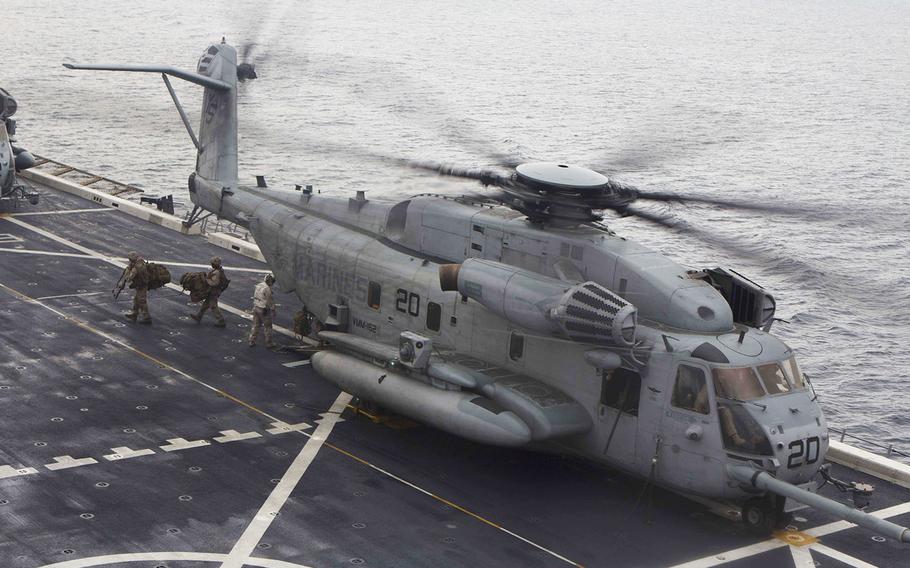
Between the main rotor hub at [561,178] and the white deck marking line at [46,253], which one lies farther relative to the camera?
the white deck marking line at [46,253]

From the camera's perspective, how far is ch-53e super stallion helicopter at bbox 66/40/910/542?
1939 centimetres

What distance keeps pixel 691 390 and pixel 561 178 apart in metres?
4.40

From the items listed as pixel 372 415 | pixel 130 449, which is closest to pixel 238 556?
pixel 130 449

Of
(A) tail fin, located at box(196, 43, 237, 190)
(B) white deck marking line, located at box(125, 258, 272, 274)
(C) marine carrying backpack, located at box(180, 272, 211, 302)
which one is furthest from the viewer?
(B) white deck marking line, located at box(125, 258, 272, 274)

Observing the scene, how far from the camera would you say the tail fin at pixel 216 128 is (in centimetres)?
2964

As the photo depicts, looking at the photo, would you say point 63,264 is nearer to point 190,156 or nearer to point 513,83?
point 190,156

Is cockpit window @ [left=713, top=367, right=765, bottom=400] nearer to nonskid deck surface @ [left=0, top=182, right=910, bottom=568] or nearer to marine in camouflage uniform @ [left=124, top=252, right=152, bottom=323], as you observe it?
nonskid deck surface @ [left=0, top=182, right=910, bottom=568]

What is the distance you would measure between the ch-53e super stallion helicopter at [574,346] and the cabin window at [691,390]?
2 cm

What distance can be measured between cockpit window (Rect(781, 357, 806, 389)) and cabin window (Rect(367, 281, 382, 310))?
334 inches

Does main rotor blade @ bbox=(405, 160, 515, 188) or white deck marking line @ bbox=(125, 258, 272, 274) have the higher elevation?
main rotor blade @ bbox=(405, 160, 515, 188)

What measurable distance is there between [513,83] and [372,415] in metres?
89.1

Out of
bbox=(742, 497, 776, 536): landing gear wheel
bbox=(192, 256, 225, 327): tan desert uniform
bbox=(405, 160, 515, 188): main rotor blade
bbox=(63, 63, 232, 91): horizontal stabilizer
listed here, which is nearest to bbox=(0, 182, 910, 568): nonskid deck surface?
bbox=(742, 497, 776, 536): landing gear wheel

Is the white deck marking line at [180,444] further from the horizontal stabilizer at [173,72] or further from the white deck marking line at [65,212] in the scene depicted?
the white deck marking line at [65,212]

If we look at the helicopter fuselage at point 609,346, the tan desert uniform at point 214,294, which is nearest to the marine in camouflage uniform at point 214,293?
the tan desert uniform at point 214,294
